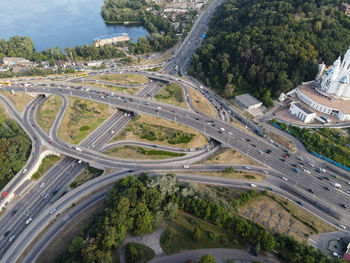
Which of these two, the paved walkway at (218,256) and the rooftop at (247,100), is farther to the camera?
the rooftop at (247,100)

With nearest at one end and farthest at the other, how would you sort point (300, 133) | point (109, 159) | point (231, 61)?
point (109, 159), point (300, 133), point (231, 61)

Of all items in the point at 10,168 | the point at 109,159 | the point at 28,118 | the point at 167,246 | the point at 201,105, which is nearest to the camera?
the point at 167,246

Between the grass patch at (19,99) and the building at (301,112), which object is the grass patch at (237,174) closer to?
the building at (301,112)

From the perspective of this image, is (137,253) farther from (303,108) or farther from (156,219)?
(303,108)

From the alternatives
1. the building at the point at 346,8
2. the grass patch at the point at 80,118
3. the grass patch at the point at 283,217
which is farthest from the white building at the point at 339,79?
the grass patch at the point at 80,118

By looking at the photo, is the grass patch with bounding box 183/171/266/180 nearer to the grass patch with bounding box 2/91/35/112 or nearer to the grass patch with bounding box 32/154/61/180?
the grass patch with bounding box 32/154/61/180

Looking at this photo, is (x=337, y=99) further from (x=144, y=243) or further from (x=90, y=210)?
(x=90, y=210)

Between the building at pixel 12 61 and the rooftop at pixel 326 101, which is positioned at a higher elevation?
the rooftop at pixel 326 101

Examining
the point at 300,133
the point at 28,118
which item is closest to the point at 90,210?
the point at 28,118
